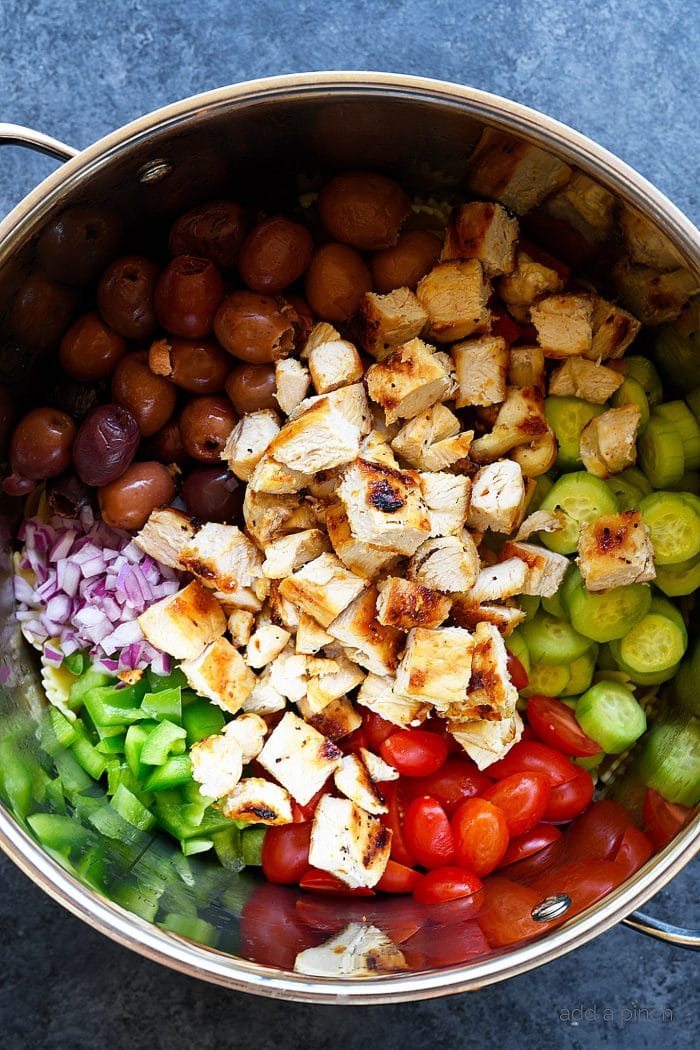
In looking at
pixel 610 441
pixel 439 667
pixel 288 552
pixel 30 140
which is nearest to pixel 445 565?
pixel 439 667

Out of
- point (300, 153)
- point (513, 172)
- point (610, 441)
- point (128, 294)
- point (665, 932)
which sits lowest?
point (665, 932)

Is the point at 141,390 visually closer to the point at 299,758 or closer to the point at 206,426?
the point at 206,426

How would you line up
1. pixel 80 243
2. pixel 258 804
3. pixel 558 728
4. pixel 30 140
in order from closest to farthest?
pixel 30 140 → pixel 80 243 → pixel 258 804 → pixel 558 728

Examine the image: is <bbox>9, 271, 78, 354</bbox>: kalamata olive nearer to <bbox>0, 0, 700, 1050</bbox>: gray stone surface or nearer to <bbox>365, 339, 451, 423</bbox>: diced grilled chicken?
<bbox>0, 0, 700, 1050</bbox>: gray stone surface

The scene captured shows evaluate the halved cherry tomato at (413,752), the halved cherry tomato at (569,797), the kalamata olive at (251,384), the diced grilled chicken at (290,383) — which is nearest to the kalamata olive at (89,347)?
the kalamata olive at (251,384)

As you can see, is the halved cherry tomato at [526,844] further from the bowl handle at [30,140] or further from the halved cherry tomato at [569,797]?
the bowl handle at [30,140]

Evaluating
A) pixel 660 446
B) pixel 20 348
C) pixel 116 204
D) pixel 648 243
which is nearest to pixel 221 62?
pixel 116 204

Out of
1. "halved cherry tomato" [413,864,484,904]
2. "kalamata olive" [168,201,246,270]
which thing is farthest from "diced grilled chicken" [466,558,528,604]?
"kalamata olive" [168,201,246,270]
